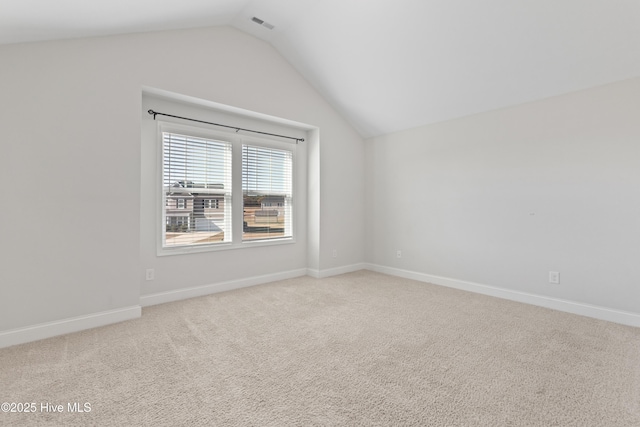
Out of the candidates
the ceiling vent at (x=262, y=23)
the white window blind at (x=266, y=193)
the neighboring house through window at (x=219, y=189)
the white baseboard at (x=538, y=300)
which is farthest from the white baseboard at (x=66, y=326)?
the white baseboard at (x=538, y=300)

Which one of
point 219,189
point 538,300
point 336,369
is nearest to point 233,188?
point 219,189

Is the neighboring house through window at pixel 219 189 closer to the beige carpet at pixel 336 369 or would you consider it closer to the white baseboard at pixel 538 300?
the beige carpet at pixel 336 369

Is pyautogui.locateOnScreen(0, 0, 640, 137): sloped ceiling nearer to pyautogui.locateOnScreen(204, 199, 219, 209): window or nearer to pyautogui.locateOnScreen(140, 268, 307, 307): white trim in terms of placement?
pyautogui.locateOnScreen(204, 199, 219, 209): window

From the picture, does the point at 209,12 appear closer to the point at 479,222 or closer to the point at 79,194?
the point at 79,194

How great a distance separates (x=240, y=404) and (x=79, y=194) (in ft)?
7.70

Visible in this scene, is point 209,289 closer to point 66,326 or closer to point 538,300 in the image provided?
point 66,326

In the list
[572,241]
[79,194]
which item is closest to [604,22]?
[572,241]

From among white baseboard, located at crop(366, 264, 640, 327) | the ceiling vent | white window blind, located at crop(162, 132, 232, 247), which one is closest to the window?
white window blind, located at crop(162, 132, 232, 247)

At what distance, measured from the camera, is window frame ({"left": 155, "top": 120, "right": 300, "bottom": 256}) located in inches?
136

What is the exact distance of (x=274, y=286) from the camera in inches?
163

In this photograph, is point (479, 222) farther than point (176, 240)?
Yes

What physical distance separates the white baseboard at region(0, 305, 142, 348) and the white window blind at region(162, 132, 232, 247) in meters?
0.86

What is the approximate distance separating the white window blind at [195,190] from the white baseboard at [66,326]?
0.86 m

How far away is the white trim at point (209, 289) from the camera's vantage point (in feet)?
11.0
